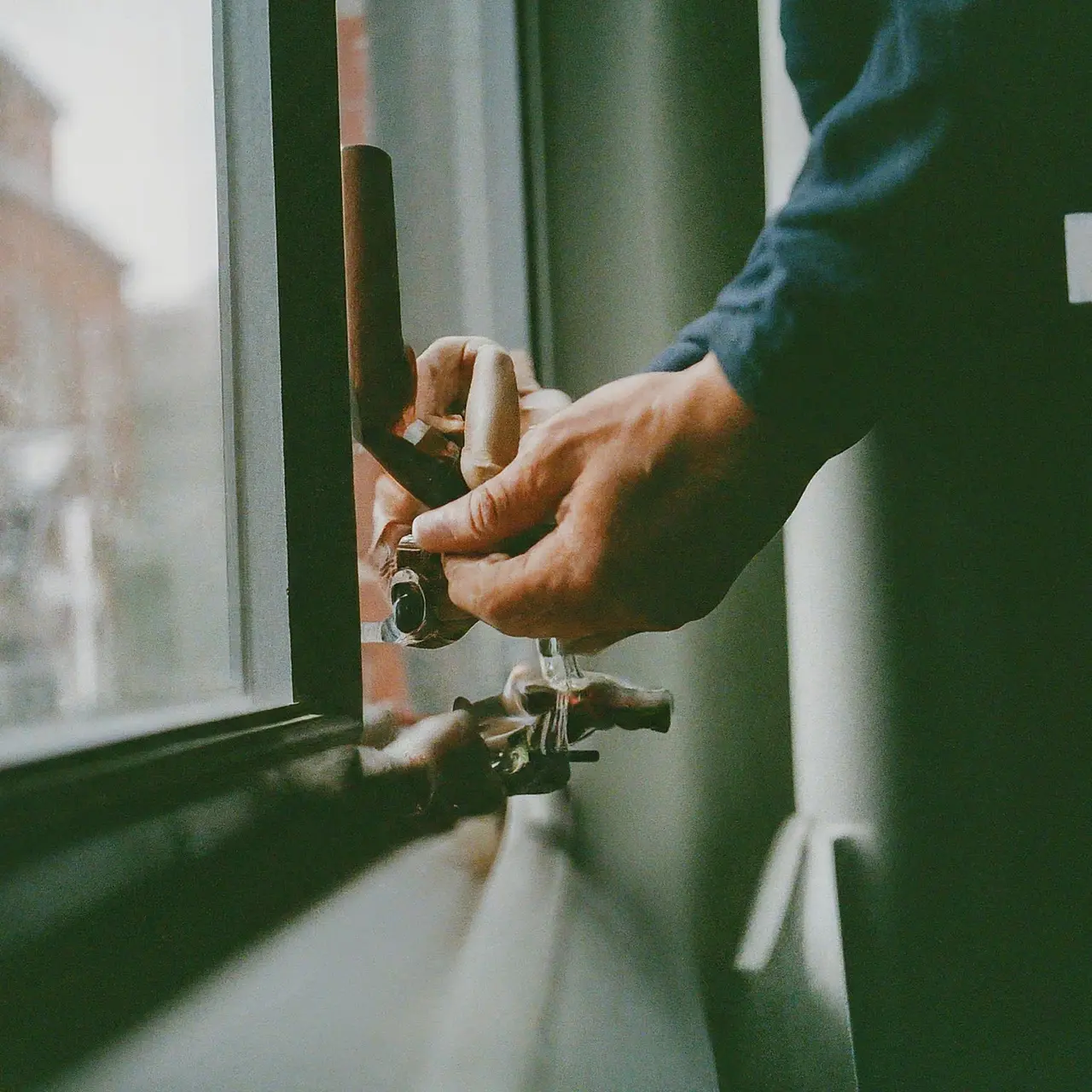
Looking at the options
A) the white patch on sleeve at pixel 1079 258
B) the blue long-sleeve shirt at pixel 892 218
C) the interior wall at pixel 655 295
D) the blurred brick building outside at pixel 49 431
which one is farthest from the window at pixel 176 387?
the white patch on sleeve at pixel 1079 258

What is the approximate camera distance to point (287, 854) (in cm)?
38

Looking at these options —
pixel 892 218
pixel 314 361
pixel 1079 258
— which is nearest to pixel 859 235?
pixel 892 218

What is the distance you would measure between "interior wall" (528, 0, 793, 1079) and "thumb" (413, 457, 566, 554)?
408 mm

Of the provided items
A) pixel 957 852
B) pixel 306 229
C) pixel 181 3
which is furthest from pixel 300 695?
pixel 957 852

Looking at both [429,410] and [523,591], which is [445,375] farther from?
[523,591]

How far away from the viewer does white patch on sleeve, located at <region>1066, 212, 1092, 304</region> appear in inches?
27.9

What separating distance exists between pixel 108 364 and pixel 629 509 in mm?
244

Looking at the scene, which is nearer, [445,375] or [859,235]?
[859,235]

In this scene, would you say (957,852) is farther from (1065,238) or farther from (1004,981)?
(1065,238)

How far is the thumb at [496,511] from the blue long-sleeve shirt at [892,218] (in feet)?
0.36

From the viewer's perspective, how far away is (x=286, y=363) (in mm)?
436

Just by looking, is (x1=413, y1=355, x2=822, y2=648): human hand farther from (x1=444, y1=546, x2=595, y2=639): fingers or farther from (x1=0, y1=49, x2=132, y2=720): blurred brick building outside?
(x1=0, y1=49, x2=132, y2=720): blurred brick building outside

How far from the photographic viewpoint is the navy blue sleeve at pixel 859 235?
1.28 feet

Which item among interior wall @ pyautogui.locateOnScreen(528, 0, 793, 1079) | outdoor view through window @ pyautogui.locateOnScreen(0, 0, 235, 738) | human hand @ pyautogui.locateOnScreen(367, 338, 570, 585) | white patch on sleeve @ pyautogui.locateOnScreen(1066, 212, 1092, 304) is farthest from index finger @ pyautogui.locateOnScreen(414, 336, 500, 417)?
white patch on sleeve @ pyautogui.locateOnScreen(1066, 212, 1092, 304)
